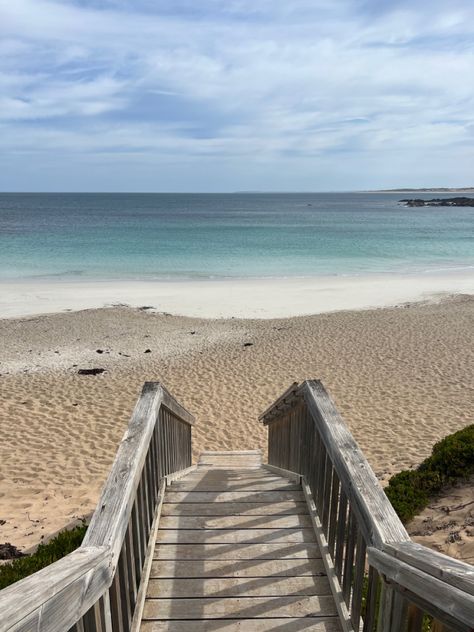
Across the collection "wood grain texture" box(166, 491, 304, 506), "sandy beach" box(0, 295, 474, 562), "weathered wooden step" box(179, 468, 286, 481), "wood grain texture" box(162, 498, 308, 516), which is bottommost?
"sandy beach" box(0, 295, 474, 562)

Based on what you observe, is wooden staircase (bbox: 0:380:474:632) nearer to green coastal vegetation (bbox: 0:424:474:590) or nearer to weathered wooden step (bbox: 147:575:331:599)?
weathered wooden step (bbox: 147:575:331:599)

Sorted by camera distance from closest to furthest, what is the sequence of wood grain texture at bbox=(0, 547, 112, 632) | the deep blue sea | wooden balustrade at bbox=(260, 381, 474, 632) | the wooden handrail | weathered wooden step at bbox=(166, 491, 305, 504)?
wood grain texture at bbox=(0, 547, 112, 632)
wooden balustrade at bbox=(260, 381, 474, 632)
the wooden handrail
weathered wooden step at bbox=(166, 491, 305, 504)
the deep blue sea

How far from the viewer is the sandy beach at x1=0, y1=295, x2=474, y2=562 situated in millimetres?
7781

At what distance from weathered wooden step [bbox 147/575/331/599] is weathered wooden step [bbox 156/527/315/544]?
1.28 ft

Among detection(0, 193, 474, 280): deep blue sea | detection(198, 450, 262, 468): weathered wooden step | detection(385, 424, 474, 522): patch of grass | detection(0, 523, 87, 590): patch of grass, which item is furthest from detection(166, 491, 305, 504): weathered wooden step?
detection(0, 193, 474, 280): deep blue sea

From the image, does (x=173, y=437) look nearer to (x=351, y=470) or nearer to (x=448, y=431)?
(x=351, y=470)

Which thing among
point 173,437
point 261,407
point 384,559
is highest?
point 384,559

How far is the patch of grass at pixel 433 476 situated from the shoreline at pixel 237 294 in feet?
49.7

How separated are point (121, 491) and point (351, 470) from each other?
1.16 meters

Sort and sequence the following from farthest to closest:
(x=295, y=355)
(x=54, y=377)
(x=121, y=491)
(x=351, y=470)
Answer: (x=295, y=355)
(x=54, y=377)
(x=351, y=470)
(x=121, y=491)

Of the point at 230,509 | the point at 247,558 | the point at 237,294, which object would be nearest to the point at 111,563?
the point at 247,558

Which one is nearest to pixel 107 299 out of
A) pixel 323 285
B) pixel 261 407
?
pixel 323 285

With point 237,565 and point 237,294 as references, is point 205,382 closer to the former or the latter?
point 237,565

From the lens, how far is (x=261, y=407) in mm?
11234
